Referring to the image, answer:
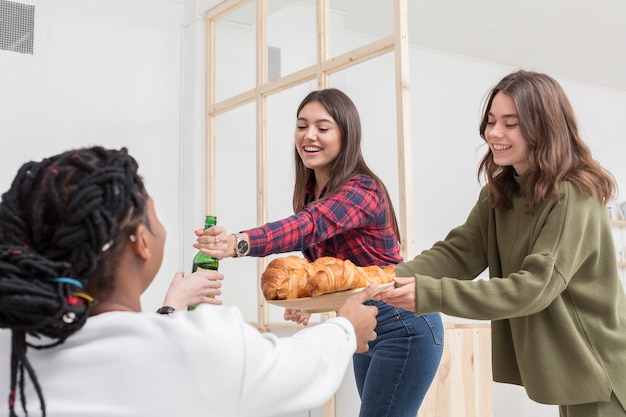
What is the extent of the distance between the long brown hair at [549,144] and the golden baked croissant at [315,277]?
1.31 ft

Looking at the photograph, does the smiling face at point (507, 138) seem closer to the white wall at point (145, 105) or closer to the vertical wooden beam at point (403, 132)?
the vertical wooden beam at point (403, 132)

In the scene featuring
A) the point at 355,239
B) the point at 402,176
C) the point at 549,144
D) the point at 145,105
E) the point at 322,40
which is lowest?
the point at 355,239

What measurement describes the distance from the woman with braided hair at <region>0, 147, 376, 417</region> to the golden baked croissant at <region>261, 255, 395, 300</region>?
555 mm

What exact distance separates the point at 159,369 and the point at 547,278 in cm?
87

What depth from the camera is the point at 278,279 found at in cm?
175

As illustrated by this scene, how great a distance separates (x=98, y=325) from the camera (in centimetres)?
105

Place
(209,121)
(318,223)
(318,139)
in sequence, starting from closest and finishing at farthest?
(318,223) < (318,139) < (209,121)

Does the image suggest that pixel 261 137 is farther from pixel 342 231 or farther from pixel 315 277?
pixel 315 277

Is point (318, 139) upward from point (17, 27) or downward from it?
downward

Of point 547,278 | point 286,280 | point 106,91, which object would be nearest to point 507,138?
point 547,278

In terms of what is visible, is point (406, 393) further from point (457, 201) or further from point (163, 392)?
point (457, 201)

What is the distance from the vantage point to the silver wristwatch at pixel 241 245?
187 centimetres

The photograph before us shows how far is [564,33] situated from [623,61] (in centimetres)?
106

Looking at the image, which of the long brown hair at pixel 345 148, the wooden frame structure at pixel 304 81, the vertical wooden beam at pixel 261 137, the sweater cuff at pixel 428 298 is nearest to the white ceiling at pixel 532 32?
the vertical wooden beam at pixel 261 137
